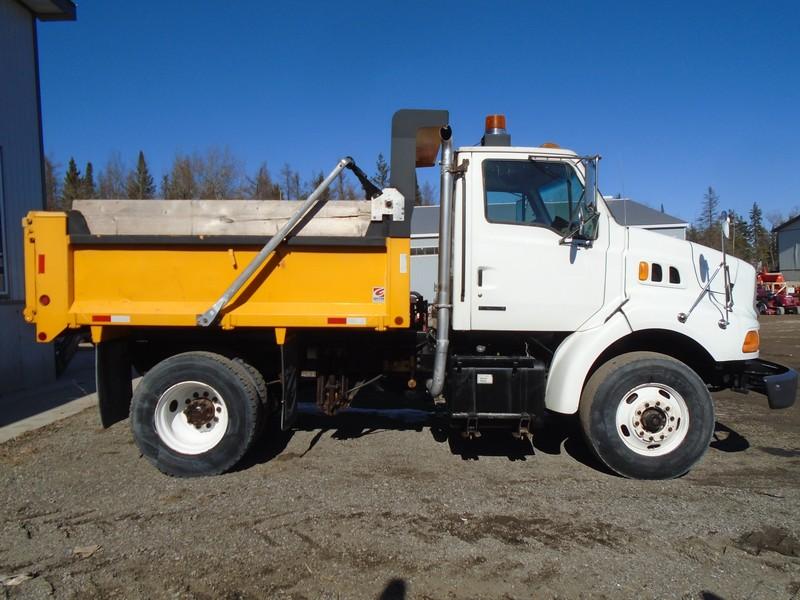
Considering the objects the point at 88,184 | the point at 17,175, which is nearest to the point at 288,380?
the point at 17,175

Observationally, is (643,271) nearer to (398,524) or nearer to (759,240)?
(398,524)

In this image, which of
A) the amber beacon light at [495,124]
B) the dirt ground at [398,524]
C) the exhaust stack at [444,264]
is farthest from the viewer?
the amber beacon light at [495,124]

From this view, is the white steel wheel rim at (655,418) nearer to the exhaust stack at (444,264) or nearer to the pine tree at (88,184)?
the exhaust stack at (444,264)

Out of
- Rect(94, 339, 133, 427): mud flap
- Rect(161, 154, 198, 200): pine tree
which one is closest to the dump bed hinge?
Rect(94, 339, 133, 427): mud flap

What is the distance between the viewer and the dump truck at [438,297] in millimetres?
4578

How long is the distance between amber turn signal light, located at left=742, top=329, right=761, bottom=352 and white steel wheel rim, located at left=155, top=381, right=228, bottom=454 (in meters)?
4.59

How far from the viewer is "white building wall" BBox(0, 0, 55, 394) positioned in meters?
8.43

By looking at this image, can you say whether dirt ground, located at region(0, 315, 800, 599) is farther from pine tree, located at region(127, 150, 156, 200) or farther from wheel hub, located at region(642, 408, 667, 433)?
pine tree, located at region(127, 150, 156, 200)

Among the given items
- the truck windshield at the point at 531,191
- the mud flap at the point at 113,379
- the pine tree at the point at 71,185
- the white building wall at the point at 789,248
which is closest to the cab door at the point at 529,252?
the truck windshield at the point at 531,191

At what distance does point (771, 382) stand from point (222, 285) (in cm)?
476

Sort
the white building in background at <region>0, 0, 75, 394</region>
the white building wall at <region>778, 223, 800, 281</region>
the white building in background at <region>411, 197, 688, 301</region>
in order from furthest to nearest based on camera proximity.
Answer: the white building wall at <region>778, 223, 800, 281</region>
the white building in background at <region>0, 0, 75, 394</region>
the white building in background at <region>411, 197, 688, 301</region>

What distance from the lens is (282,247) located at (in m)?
4.62

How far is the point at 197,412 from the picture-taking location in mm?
4762

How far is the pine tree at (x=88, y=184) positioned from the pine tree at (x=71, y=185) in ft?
1.60
